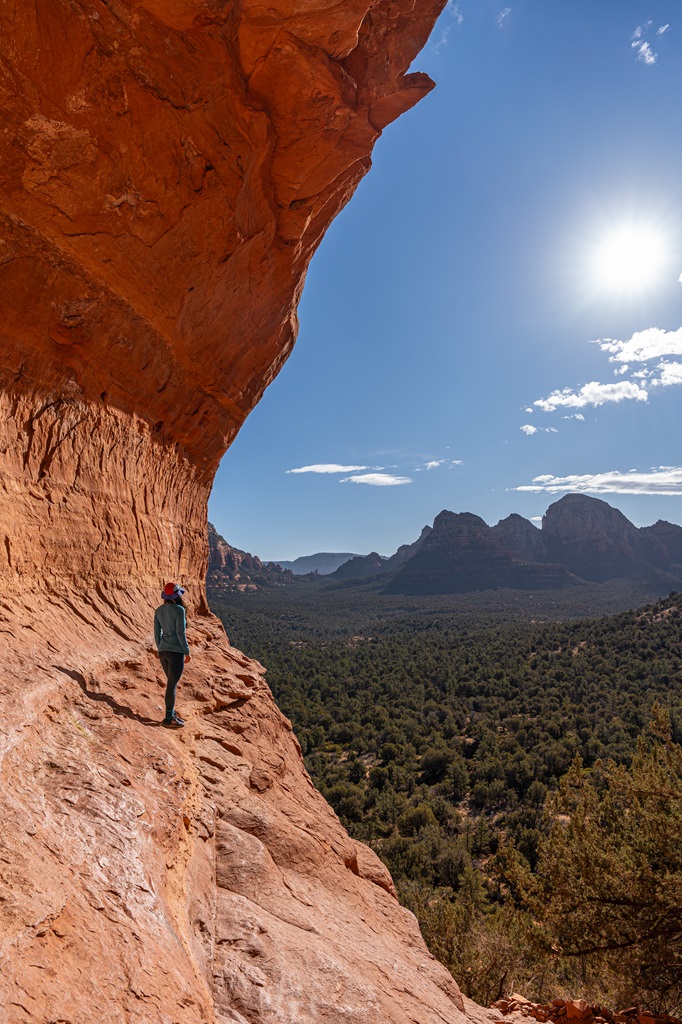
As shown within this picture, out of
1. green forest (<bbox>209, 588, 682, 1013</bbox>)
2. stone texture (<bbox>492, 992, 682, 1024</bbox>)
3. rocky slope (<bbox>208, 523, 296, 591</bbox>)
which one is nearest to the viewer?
stone texture (<bbox>492, 992, 682, 1024</bbox>)

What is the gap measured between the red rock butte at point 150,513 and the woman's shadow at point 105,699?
0.12ft

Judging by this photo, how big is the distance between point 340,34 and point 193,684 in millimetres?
9365

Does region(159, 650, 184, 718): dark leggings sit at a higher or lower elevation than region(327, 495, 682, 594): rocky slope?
lower

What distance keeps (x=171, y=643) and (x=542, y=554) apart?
628 ft

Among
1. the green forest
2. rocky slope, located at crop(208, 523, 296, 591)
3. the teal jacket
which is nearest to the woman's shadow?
the teal jacket

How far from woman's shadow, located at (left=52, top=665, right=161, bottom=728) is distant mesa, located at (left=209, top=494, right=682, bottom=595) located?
442 feet

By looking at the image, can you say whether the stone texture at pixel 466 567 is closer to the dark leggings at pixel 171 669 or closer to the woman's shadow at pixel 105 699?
the dark leggings at pixel 171 669

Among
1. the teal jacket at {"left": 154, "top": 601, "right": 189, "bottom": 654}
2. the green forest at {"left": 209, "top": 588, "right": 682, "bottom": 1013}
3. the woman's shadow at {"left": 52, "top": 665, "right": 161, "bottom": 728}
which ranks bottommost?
the green forest at {"left": 209, "top": 588, "right": 682, "bottom": 1013}

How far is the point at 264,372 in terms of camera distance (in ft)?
36.2

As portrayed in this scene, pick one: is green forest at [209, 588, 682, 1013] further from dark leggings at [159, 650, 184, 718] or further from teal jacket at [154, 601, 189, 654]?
teal jacket at [154, 601, 189, 654]

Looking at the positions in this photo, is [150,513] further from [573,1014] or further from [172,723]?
[573,1014]

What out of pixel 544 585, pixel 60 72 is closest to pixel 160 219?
pixel 60 72

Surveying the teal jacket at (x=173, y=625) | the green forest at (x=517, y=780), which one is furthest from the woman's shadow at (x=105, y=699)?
the green forest at (x=517, y=780)

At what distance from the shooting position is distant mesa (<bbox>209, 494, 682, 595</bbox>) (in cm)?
14200
